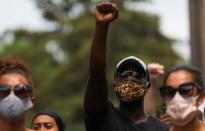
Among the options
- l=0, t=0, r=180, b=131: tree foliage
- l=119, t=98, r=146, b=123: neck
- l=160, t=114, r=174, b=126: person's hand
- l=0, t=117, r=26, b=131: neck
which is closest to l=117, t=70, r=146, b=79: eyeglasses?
l=119, t=98, r=146, b=123: neck

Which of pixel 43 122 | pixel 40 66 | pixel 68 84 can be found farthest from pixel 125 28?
pixel 43 122

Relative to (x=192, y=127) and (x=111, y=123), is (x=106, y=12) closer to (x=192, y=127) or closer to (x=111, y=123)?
(x=111, y=123)

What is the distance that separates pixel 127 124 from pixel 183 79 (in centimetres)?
48

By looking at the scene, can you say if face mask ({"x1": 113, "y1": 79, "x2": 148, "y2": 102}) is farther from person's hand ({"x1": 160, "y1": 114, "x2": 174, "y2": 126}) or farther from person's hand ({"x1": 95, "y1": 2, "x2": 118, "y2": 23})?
person's hand ({"x1": 160, "y1": 114, "x2": 174, "y2": 126})

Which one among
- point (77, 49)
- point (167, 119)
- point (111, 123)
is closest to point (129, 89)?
point (111, 123)

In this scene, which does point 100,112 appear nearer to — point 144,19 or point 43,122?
point 43,122

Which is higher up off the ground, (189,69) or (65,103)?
(189,69)

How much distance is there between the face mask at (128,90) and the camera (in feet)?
17.1

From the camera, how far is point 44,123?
278 inches

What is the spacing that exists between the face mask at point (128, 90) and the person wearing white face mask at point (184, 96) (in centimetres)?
16

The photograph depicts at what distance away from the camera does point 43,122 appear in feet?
23.2

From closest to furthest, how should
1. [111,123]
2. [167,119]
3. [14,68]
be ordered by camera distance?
[111,123], [14,68], [167,119]

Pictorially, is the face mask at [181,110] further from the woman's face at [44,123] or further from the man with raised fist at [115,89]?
the woman's face at [44,123]

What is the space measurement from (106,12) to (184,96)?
31.1 inches
